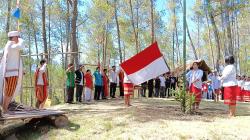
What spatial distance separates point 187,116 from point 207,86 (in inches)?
483

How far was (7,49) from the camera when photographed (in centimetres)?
880

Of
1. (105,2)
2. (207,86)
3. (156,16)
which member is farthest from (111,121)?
(156,16)

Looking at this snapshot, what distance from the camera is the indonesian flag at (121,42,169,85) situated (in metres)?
11.6

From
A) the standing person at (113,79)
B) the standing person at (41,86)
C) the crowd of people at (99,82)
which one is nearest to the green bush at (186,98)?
the crowd of people at (99,82)

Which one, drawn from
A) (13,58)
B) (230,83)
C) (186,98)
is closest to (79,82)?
(186,98)

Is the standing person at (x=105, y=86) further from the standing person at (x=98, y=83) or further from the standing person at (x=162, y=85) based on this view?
the standing person at (x=162, y=85)

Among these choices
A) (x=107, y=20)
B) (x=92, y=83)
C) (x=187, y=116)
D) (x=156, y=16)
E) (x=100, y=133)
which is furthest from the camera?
(x=156, y=16)

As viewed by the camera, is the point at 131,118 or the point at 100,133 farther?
the point at 131,118

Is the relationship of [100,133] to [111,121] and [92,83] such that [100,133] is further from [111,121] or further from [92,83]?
[92,83]

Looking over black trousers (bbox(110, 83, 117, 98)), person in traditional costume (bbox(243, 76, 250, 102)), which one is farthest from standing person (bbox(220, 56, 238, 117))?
person in traditional costume (bbox(243, 76, 250, 102))

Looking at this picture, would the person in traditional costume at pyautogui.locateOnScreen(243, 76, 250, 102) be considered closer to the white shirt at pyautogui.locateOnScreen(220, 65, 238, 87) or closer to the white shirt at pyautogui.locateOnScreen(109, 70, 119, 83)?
the white shirt at pyautogui.locateOnScreen(109, 70, 119, 83)

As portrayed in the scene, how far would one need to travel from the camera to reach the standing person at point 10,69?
28.9ft

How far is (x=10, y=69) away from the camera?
29.1 ft

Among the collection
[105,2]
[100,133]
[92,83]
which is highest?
[105,2]
